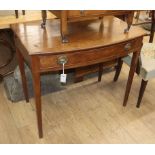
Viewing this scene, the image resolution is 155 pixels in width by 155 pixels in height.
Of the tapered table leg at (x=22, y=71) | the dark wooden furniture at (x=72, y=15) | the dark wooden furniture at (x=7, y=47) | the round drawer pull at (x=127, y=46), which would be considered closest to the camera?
the dark wooden furniture at (x=72, y=15)

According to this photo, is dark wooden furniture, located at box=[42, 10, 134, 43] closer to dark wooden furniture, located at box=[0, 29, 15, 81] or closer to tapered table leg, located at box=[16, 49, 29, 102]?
tapered table leg, located at box=[16, 49, 29, 102]

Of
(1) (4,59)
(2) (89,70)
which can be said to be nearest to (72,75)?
(2) (89,70)

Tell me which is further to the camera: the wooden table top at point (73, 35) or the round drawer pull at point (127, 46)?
the round drawer pull at point (127, 46)

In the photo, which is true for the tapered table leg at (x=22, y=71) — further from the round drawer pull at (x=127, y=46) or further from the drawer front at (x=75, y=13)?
the round drawer pull at (x=127, y=46)

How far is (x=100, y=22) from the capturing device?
1.59 meters

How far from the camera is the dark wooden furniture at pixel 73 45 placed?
122cm

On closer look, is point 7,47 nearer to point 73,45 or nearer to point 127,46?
point 73,45

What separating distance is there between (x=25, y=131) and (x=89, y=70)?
89 cm

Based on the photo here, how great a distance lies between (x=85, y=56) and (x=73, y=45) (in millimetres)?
105

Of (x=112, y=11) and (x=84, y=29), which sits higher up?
(x=112, y=11)

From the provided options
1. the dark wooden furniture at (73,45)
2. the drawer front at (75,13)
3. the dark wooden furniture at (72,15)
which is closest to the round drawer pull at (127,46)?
the dark wooden furniture at (73,45)

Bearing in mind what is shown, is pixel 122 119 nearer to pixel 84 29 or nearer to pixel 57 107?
pixel 57 107

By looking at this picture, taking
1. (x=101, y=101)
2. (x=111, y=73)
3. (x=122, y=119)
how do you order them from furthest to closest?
1. (x=111, y=73)
2. (x=101, y=101)
3. (x=122, y=119)

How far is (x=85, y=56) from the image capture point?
130cm
